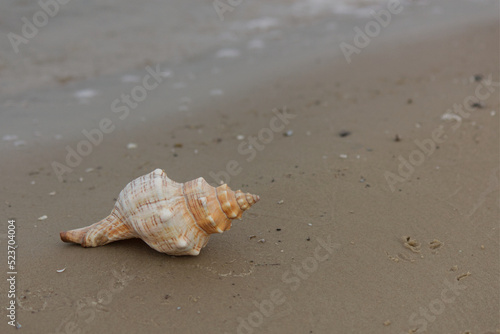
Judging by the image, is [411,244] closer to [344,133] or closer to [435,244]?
[435,244]

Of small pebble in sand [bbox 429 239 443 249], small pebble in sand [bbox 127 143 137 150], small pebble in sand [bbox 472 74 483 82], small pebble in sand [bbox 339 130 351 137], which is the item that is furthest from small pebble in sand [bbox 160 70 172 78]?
small pebble in sand [bbox 429 239 443 249]

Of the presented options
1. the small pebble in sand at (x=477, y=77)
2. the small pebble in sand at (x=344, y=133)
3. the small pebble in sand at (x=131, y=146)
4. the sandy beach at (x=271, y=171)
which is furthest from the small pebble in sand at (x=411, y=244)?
the small pebble in sand at (x=477, y=77)

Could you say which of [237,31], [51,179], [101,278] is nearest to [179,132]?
[51,179]

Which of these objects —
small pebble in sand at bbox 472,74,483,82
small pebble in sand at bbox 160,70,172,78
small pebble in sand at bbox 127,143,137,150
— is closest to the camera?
small pebble in sand at bbox 127,143,137,150

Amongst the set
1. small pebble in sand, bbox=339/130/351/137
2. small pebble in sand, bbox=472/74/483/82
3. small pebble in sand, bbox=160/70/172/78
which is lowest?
small pebble in sand, bbox=160/70/172/78

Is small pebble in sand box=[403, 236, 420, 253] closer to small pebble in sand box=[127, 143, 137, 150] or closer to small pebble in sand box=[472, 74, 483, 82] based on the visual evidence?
small pebble in sand box=[127, 143, 137, 150]

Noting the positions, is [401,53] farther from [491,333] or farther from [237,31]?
[491,333]
